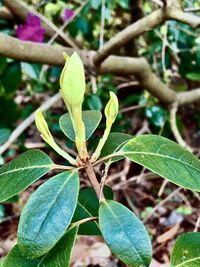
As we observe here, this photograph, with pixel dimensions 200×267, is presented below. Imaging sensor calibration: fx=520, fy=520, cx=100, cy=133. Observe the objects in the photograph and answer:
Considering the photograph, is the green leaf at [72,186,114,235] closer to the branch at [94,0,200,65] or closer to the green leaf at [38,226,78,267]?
the green leaf at [38,226,78,267]

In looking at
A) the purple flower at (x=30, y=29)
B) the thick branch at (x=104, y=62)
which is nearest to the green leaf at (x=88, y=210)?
the thick branch at (x=104, y=62)

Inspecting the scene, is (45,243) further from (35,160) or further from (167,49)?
(167,49)

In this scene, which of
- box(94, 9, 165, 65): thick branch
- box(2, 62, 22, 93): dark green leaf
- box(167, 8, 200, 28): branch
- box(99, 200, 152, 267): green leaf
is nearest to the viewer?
box(99, 200, 152, 267): green leaf

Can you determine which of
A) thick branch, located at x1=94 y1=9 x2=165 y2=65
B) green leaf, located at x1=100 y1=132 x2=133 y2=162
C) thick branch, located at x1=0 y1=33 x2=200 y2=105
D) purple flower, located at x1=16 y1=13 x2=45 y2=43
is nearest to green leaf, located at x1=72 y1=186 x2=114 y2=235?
green leaf, located at x1=100 y1=132 x2=133 y2=162

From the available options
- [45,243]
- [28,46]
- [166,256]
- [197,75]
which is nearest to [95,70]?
[28,46]

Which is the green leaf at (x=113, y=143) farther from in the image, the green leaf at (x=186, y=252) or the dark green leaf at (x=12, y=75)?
A: the dark green leaf at (x=12, y=75)
